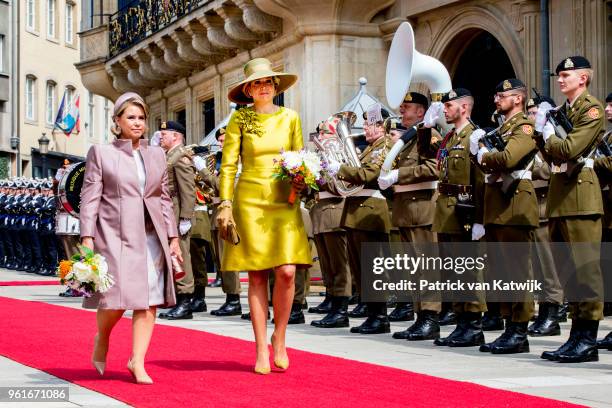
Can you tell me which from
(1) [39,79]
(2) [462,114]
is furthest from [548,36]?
(1) [39,79]

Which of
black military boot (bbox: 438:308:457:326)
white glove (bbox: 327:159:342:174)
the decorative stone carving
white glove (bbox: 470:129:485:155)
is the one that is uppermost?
the decorative stone carving

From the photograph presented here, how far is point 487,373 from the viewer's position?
8.70m

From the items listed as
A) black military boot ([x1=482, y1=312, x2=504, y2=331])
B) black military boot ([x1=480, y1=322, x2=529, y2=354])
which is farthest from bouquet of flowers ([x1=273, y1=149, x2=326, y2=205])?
black military boot ([x1=482, y1=312, x2=504, y2=331])

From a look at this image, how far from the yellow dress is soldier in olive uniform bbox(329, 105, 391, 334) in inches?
110

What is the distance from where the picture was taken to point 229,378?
8289 mm

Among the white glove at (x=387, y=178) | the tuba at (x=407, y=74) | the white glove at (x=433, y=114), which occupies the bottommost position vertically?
the white glove at (x=387, y=178)

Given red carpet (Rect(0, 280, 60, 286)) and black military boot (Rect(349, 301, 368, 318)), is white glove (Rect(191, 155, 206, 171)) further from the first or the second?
red carpet (Rect(0, 280, 60, 286))

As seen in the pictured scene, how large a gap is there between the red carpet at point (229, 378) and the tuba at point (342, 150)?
1601 millimetres

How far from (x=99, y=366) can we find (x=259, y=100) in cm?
207

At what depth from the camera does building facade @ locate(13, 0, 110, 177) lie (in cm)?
5191

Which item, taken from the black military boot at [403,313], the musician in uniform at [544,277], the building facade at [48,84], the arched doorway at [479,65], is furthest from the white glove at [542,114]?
the building facade at [48,84]

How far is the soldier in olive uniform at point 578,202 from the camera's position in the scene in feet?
30.2

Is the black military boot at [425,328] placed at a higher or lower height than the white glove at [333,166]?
lower

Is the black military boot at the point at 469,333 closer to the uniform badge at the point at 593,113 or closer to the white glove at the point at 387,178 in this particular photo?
the white glove at the point at 387,178
